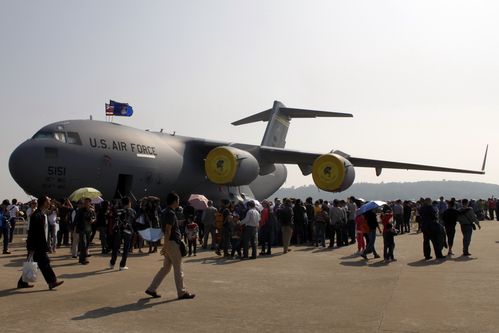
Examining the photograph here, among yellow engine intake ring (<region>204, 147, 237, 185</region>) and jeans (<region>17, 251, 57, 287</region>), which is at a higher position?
yellow engine intake ring (<region>204, 147, 237, 185</region>)

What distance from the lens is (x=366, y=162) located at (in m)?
24.4

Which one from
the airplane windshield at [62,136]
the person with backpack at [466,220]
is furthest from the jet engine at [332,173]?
the airplane windshield at [62,136]

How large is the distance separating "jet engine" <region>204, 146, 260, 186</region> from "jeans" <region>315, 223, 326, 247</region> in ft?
16.4

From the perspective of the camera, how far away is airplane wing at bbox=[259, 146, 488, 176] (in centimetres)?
2297

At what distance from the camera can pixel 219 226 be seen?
13.9 m

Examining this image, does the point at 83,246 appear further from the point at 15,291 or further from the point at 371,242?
the point at 371,242

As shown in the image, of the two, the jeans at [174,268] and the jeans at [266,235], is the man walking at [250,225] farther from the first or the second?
the jeans at [174,268]

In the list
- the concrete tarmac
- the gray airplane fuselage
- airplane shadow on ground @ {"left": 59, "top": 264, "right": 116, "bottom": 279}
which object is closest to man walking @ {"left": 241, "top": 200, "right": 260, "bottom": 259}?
the concrete tarmac

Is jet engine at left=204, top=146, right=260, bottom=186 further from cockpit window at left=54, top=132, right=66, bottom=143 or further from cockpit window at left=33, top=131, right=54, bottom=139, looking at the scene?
cockpit window at left=33, top=131, right=54, bottom=139

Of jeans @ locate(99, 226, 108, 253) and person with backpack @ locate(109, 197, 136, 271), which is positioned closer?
person with backpack @ locate(109, 197, 136, 271)

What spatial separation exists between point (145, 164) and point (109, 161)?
67.7 inches

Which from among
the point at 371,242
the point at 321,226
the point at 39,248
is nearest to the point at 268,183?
the point at 321,226

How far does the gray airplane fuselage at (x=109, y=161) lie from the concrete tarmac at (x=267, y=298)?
451cm

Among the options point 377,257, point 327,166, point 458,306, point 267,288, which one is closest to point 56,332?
point 267,288
